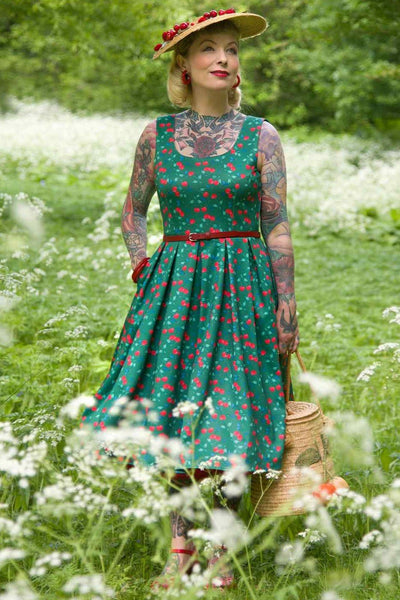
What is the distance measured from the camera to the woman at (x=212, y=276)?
9.80 feet

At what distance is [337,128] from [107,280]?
65.6ft

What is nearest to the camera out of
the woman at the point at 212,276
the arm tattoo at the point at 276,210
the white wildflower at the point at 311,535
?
the white wildflower at the point at 311,535

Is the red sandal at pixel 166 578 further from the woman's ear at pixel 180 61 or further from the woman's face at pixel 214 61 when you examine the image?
the woman's ear at pixel 180 61

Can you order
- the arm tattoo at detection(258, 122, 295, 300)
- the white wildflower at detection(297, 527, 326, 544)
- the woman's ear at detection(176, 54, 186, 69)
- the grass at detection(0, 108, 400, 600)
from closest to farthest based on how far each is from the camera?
the white wildflower at detection(297, 527, 326, 544) < the grass at detection(0, 108, 400, 600) < the arm tattoo at detection(258, 122, 295, 300) < the woman's ear at detection(176, 54, 186, 69)

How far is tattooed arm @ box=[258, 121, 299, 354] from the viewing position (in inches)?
122

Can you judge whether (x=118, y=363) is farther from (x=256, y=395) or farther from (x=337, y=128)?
(x=337, y=128)

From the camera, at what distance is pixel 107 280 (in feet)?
23.8

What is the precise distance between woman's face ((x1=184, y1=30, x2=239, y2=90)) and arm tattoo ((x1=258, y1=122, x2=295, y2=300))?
0.78ft

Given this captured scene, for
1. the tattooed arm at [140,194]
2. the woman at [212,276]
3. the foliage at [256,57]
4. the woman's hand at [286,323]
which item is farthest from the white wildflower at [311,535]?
the foliage at [256,57]

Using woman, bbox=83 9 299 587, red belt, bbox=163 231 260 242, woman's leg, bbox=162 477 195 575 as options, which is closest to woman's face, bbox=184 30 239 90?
woman, bbox=83 9 299 587

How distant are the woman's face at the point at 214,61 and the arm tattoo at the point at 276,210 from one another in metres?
0.24

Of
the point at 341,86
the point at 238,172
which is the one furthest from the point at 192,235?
the point at 341,86

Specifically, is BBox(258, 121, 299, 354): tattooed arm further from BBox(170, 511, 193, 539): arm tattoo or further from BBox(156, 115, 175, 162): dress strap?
BBox(170, 511, 193, 539): arm tattoo

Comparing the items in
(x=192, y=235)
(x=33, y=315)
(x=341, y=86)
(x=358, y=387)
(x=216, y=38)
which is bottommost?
(x=358, y=387)
